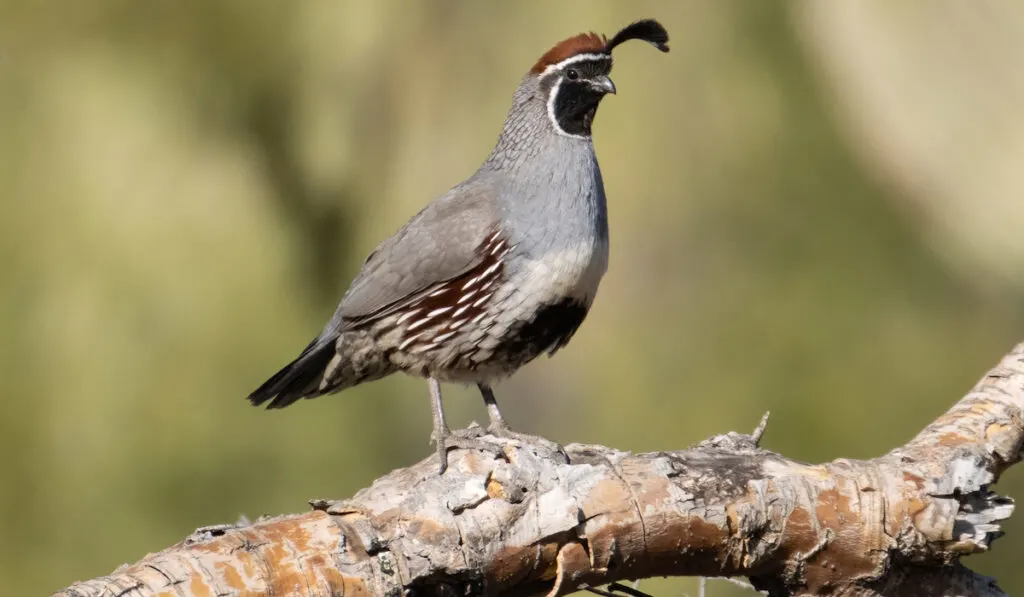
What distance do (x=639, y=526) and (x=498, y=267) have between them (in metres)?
1.01

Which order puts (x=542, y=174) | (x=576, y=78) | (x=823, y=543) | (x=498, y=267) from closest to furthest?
1. (x=823, y=543)
2. (x=498, y=267)
3. (x=542, y=174)
4. (x=576, y=78)

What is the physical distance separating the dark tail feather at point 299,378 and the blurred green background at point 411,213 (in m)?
1.70

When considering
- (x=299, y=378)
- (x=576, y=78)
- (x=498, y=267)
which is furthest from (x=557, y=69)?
(x=299, y=378)

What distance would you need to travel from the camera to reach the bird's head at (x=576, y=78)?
3.44m

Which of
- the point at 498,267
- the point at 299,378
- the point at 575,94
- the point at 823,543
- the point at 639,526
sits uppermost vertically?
the point at 575,94

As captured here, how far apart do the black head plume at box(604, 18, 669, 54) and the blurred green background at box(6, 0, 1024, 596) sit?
70.5 inches

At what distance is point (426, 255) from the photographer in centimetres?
338

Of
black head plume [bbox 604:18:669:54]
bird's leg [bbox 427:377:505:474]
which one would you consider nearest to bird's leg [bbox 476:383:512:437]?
bird's leg [bbox 427:377:505:474]

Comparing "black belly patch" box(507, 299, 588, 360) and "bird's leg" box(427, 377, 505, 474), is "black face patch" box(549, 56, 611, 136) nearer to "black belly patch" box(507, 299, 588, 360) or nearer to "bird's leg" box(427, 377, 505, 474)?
"black belly patch" box(507, 299, 588, 360)

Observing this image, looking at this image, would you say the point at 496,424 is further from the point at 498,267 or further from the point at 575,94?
the point at 575,94

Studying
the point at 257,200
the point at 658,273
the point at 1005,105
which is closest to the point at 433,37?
the point at 257,200

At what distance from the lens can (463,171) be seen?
566 cm

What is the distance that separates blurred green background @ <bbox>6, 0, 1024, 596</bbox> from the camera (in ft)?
17.3

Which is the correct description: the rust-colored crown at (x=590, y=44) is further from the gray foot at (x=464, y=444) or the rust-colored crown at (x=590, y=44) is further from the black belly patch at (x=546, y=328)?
the gray foot at (x=464, y=444)
